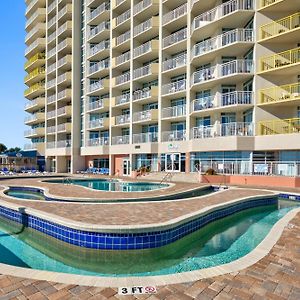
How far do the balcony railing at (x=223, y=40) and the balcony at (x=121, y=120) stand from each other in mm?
11234

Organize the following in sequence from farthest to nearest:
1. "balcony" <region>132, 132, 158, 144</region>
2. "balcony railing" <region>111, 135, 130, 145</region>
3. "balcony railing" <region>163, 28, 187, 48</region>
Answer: "balcony railing" <region>111, 135, 130, 145</region> < "balcony" <region>132, 132, 158, 144</region> < "balcony railing" <region>163, 28, 187, 48</region>

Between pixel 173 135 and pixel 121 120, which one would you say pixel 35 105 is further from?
pixel 173 135

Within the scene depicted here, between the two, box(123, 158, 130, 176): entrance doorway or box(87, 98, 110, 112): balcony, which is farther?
box(87, 98, 110, 112): balcony

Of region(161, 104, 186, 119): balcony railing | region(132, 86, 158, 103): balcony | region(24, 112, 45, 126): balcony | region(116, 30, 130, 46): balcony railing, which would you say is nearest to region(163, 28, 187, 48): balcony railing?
region(132, 86, 158, 103): balcony

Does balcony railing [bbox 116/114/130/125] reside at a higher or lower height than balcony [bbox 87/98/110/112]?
lower

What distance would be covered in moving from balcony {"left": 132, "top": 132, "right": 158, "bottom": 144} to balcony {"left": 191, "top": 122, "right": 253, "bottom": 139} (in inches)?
205

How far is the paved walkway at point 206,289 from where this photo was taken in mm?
3938

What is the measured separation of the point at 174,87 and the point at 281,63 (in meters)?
10.4

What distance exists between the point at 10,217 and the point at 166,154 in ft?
65.2

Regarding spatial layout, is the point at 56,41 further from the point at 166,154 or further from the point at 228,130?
the point at 228,130

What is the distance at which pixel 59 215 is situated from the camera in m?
8.57

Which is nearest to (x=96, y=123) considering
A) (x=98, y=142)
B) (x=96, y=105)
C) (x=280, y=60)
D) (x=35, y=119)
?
(x=96, y=105)

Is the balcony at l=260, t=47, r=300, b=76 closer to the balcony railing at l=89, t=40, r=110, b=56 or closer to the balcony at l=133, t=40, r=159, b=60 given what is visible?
the balcony at l=133, t=40, r=159, b=60

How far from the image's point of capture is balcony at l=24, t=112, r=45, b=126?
4600 centimetres
